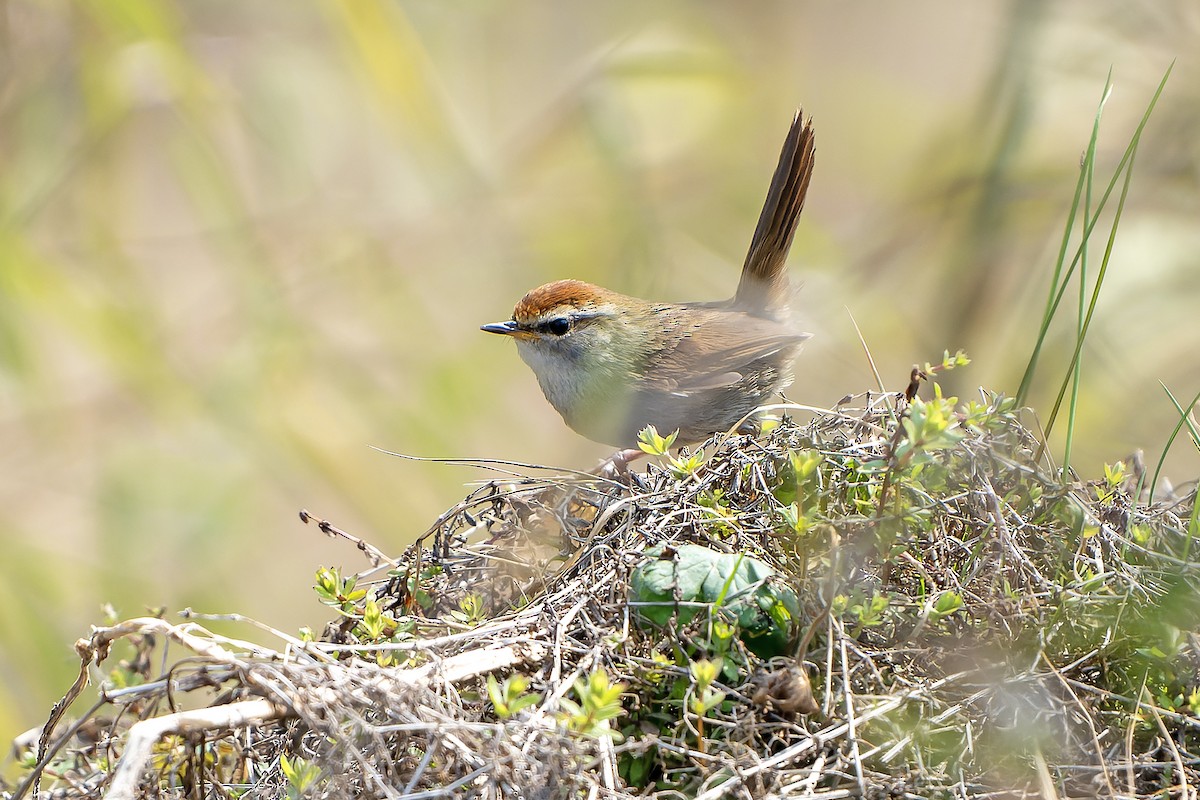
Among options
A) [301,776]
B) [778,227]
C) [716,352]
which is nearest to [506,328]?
[716,352]

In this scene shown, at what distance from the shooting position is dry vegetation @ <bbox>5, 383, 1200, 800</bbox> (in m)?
1.36

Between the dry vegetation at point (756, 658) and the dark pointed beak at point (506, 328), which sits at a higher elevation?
the dark pointed beak at point (506, 328)

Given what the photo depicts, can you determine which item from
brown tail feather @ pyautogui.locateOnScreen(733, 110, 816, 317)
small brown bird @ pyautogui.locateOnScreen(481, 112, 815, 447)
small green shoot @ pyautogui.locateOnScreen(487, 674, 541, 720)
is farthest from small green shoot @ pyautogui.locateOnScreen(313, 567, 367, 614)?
brown tail feather @ pyautogui.locateOnScreen(733, 110, 816, 317)

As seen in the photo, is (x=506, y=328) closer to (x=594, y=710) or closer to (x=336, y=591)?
(x=336, y=591)

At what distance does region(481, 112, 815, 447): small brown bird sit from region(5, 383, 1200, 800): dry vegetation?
59.0 inches

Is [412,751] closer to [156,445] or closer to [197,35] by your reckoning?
[156,445]

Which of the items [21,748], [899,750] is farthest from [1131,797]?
[21,748]

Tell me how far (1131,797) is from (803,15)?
369 centimetres

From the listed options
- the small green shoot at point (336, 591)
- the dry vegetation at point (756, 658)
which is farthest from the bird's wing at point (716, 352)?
the small green shoot at point (336, 591)

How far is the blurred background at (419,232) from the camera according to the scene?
3455 millimetres

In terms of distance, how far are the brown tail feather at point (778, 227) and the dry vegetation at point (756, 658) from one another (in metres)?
1.78

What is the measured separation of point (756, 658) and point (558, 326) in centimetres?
219

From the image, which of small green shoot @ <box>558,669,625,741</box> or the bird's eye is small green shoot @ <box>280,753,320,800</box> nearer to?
small green shoot @ <box>558,669,625,741</box>

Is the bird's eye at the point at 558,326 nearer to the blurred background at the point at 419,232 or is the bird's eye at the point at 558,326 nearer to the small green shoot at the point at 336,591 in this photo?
the blurred background at the point at 419,232
